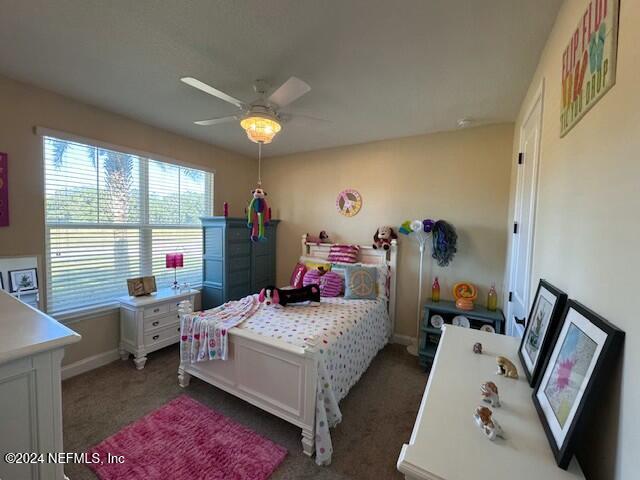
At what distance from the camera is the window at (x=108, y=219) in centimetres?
245

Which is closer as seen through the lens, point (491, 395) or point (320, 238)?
point (491, 395)

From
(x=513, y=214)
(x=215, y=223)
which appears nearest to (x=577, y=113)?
(x=513, y=214)

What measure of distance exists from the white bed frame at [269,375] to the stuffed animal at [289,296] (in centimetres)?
66

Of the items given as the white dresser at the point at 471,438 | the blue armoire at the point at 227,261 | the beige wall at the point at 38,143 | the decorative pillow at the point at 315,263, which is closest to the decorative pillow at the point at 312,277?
the decorative pillow at the point at 315,263

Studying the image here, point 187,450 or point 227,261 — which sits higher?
point 227,261

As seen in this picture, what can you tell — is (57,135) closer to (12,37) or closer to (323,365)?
(12,37)

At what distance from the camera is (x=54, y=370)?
114cm

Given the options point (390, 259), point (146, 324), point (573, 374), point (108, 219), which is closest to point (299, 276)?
point (390, 259)

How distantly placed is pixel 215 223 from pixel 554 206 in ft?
10.9

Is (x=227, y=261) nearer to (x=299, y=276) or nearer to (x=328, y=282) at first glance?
(x=299, y=276)

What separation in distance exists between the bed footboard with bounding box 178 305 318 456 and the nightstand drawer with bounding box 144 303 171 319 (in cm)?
96

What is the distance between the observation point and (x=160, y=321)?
2896mm

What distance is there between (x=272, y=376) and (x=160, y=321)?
1670 millimetres

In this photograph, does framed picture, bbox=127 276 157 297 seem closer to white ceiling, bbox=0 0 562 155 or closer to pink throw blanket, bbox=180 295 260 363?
pink throw blanket, bbox=180 295 260 363
